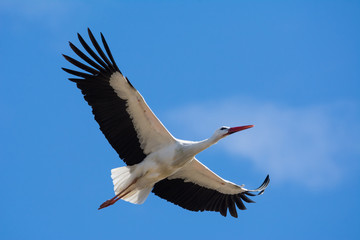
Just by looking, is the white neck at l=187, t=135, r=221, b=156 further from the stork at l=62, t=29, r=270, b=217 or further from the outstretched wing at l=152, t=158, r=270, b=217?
the outstretched wing at l=152, t=158, r=270, b=217

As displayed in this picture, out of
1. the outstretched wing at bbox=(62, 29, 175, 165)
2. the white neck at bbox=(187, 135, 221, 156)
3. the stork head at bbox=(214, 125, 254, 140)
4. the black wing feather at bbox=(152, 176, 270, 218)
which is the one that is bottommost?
the black wing feather at bbox=(152, 176, 270, 218)

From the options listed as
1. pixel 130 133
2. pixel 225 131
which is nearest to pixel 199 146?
pixel 225 131

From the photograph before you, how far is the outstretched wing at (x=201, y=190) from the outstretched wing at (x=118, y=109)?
969 millimetres

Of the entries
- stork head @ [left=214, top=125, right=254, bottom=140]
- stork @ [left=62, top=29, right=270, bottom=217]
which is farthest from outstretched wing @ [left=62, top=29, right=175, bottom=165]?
stork head @ [left=214, top=125, right=254, bottom=140]

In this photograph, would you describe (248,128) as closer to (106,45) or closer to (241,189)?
(241,189)

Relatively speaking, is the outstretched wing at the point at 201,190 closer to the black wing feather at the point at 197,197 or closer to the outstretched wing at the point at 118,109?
the black wing feather at the point at 197,197

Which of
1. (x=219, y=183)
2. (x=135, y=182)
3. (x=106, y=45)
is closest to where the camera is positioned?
(x=106, y=45)

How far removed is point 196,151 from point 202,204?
1788 millimetres

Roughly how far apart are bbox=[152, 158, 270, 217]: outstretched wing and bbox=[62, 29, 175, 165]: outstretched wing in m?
0.97

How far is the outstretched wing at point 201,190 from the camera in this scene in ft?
42.7

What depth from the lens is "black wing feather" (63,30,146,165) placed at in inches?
457

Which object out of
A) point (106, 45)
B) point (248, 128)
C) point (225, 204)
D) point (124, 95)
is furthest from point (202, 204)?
point (106, 45)

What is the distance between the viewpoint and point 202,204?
13398mm

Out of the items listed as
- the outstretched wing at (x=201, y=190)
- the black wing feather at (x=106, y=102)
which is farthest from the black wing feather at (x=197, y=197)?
the black wing feather at (x=106, y=102)
